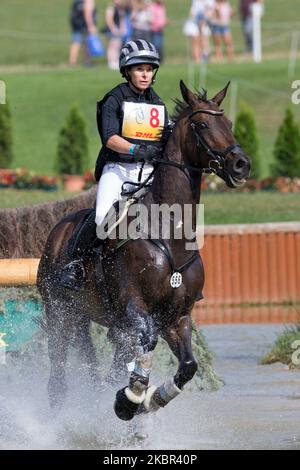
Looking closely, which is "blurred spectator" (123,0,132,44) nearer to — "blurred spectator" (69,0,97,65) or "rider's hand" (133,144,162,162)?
"blurred spectator" (69,0,97,65)

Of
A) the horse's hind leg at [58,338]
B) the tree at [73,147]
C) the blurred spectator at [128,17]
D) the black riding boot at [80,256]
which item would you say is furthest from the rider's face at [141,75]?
the blurred spectator at [128,17]

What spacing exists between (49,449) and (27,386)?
87.3 inches

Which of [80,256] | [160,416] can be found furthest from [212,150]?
[160,416]

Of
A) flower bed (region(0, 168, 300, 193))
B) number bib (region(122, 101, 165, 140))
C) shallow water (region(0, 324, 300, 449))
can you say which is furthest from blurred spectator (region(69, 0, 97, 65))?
number bib (region(122, 101, 165, 140))

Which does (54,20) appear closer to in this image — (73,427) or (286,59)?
(286,59)

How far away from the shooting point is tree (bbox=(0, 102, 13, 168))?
23.2 m

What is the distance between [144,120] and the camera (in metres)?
9.63

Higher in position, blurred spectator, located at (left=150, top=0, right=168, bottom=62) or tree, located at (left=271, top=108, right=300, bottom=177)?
blurred spectator, located at (left=150, top=0, right=168, bottom=62)

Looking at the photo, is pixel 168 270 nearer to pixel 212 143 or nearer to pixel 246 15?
pixel 212 143

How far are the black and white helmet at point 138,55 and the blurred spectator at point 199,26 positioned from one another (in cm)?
2203

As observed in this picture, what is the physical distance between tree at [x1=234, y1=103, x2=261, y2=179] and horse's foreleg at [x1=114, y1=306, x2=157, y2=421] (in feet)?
44.3

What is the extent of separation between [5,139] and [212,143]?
1475cm
